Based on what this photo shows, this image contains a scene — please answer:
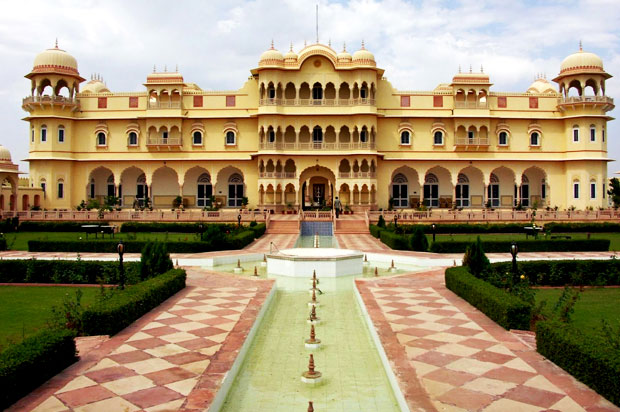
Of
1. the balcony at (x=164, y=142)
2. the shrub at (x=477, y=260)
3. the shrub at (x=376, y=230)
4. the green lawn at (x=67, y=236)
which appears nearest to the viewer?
the shrub at (x=477, y=260)

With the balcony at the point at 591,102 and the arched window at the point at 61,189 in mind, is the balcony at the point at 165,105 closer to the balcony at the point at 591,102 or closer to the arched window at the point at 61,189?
the arched window at the point at 61,189

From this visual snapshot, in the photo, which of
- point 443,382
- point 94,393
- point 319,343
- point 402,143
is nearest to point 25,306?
point 94,393

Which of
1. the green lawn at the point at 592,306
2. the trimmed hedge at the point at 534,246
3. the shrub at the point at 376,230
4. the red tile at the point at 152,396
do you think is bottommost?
the red tile at the point at 152,396

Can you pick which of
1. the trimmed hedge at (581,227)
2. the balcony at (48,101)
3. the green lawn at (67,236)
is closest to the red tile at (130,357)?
the green lawn at (67,236)

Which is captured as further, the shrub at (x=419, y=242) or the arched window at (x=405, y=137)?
the arched window at (x=405, y=137)

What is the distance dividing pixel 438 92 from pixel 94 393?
111ft

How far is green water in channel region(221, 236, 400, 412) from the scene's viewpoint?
5.76 m

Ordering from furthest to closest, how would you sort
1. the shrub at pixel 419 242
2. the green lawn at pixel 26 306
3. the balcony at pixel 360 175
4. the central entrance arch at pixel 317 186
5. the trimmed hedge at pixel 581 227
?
1. the central entrance arch at pixel 317 186
2. the balcony at pixel 360 175
3. the trimmed hedge at pixel 581 227
4. the shrub at pixel 419 242
5. the green lawn at pixel 26 306

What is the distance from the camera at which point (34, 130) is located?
34.8 metres

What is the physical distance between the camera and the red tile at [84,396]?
5223 millimetres

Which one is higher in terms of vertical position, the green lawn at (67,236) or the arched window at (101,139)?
the arched window at (101,139)

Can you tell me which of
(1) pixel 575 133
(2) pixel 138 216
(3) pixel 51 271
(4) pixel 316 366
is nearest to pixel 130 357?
(4) pixel 316 366

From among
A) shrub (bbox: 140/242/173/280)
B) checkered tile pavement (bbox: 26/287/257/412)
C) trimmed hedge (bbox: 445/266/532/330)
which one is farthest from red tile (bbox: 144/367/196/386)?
shrub (bbox: 140/242/173/280)

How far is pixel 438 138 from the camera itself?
117 feet
